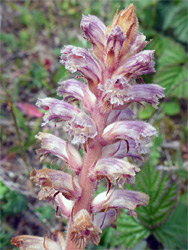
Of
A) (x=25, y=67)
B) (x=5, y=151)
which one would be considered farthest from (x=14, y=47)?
(x=5, y=151)

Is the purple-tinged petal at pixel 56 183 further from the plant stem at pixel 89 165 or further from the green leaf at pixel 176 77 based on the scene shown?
the green leaf at pixel 176 77

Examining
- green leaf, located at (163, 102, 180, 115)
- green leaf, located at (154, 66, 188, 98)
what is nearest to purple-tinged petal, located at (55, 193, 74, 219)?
green leaf, located at (154, 66, 188, 98)

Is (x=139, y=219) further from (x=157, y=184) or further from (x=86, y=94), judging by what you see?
(x=86, y=94)

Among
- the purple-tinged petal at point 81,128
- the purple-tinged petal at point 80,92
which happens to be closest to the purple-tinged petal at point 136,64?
the purple-tinged petal at point 80,92

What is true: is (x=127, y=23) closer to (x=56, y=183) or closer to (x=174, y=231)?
(x=56, y=183)

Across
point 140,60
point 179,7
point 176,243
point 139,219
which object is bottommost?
point 176,243

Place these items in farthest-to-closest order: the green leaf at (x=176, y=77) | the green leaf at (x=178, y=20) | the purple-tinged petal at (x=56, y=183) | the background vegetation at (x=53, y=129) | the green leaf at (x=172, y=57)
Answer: the green leaf at (x=178, y=20) → the green leaf at (x=172, y=57) → the green leaf at (x=176, y=77) → the background vegetation at (x=53, y=129) → the purple-tinged petal at (x=56, y=183)

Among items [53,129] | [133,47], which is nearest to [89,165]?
[133,47]

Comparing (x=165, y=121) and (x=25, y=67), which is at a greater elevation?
(x=25, y=67)
